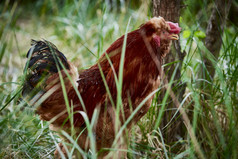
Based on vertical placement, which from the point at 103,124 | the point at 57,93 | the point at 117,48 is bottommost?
the point at 103,124

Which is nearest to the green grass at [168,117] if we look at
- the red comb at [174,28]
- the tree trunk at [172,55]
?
the tree trunk at [172,55]

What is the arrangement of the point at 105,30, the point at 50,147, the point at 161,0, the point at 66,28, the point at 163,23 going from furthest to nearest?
the point at 66,28 → the point at 105,30 → the point at 50,147 → the point at 161,0 → the point at 163,23

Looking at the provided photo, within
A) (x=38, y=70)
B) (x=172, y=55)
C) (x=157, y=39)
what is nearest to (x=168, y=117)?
(x=172, y=55)

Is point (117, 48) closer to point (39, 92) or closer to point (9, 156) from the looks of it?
point (39, 92)

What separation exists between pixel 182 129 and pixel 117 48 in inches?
42.4

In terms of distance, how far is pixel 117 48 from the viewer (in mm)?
1856

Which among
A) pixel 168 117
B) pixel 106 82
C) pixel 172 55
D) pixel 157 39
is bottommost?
pixel 168 117

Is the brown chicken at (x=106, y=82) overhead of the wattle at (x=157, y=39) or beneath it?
beneath

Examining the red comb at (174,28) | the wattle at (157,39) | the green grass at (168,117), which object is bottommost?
the green grass at (168,117)

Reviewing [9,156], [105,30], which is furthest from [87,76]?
[105,30]

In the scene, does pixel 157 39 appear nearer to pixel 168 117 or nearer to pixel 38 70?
pixel 168 117

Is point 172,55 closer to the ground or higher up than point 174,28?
closer to the ground

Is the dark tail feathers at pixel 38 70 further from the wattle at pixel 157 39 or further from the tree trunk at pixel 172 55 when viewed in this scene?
the tree trunk at pixel 172 55

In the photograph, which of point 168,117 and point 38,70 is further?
point 168,117
